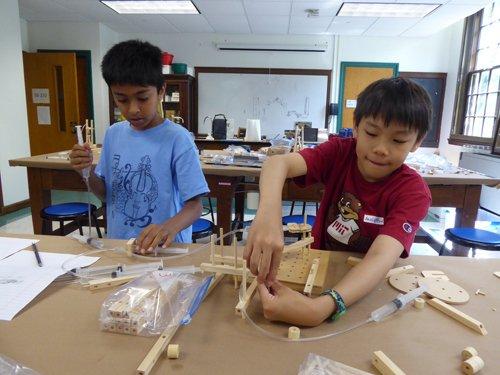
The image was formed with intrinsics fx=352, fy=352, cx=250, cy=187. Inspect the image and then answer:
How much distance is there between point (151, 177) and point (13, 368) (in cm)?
80

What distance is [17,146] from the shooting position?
13.7 ft

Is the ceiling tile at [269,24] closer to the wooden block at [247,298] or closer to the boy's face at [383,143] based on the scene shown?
→ the boy's face at [383,143]

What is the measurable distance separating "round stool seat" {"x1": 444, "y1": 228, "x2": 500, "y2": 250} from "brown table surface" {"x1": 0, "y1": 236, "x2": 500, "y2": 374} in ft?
4.63

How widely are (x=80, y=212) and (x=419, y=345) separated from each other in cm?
229

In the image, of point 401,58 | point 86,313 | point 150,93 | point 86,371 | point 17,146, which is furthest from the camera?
point 401,58

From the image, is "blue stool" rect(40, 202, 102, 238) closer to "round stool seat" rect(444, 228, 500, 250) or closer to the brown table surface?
the brown table surface

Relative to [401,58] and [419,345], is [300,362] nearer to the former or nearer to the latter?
[419,345]

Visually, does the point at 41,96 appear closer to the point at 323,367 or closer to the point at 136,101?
the point at 136,101

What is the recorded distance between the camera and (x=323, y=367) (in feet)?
1.74

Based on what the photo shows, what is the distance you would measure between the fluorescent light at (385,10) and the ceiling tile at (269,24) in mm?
855

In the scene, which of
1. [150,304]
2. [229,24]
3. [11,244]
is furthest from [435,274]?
[229,24]

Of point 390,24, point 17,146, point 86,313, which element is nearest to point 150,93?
point 86,313

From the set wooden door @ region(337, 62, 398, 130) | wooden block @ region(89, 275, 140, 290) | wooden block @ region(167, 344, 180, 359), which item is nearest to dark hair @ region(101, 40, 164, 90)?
wooden block @ region(89, 275, 140, 290)

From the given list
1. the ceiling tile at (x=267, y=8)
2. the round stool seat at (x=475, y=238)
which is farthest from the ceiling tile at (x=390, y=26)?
the round stool seat at (x=475, y=238)
